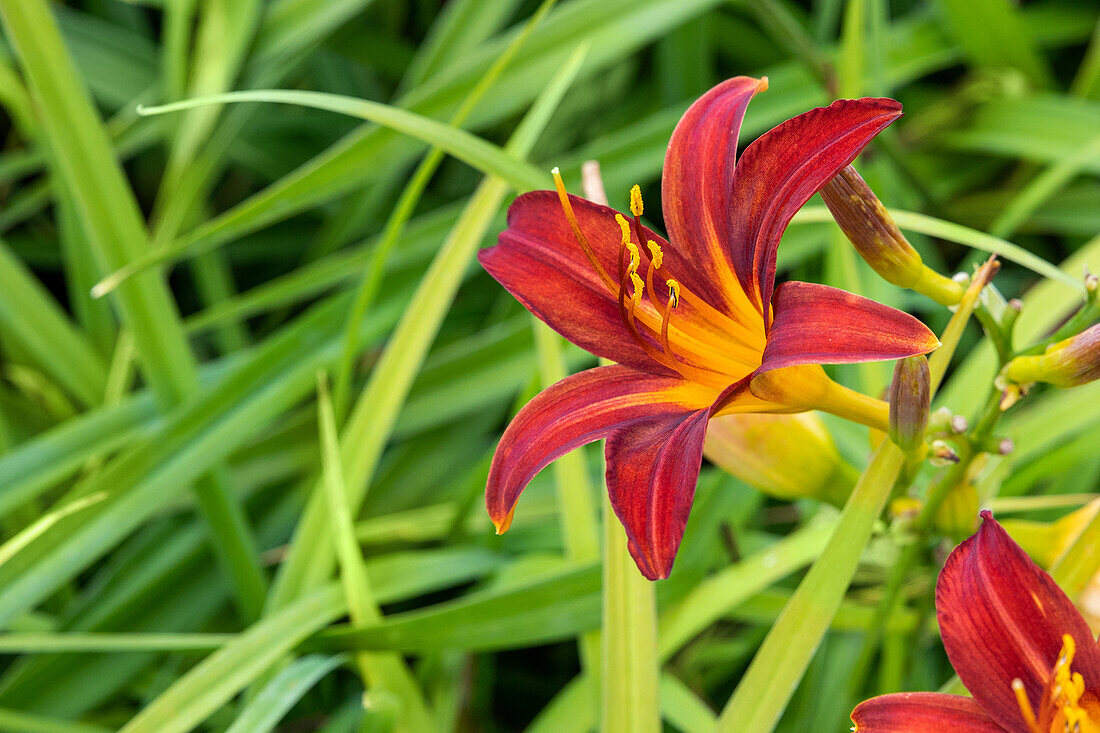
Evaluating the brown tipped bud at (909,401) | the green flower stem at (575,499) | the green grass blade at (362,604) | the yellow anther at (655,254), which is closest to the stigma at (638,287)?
the yellow anther at (655,254)

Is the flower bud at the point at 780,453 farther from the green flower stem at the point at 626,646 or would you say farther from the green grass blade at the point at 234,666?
the green grass blade at the point at 234,666

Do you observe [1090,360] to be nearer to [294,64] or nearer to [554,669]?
[554,669]

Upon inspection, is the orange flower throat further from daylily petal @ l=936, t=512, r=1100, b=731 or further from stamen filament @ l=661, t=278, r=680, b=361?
daylily petal @ l=936, t=512, r=1100, b=731

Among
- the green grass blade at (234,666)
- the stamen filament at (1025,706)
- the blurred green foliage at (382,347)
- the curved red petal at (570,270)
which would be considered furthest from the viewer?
the blurred green foliage at (382,347)

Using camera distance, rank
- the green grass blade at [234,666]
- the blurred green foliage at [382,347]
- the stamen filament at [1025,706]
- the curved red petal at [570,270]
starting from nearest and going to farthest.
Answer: the stamen filament at [1025,706] < the curved red petal at [570,270] < the green grass blade at [234,666] < the blurred green foliage at [382,347]

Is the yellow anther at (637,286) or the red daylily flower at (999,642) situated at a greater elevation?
the yellow anther at (637,286)

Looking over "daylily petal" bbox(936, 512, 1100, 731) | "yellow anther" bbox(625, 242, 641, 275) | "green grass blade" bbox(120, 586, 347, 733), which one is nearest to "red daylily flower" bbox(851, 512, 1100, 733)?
"daylily petal" bbox(936, 512, 1100, 731)

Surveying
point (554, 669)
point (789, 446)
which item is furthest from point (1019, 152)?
point (554, 669)
